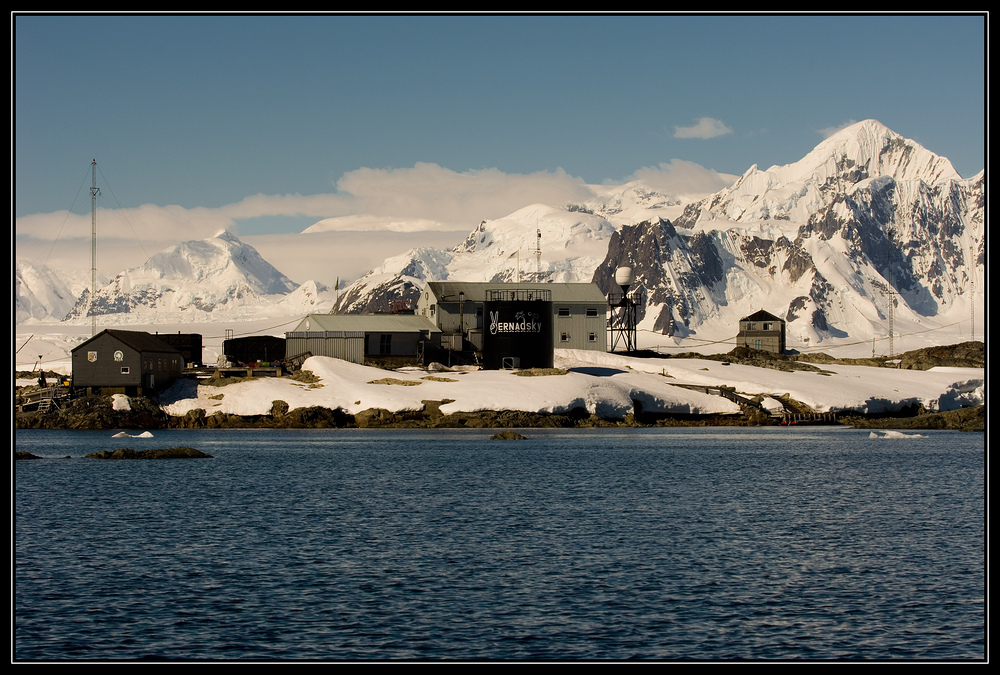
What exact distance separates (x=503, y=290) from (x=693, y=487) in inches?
3283

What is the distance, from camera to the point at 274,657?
24.2 metres

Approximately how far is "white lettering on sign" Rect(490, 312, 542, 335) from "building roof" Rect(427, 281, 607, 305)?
860 inches

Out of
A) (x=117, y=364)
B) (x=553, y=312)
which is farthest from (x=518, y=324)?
(x=117, y=364)

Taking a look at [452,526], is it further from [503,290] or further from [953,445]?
[503,290]

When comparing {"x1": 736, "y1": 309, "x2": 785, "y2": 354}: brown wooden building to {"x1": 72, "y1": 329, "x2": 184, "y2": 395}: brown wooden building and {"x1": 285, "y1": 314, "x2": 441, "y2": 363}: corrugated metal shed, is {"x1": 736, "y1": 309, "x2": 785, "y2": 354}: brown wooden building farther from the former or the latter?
{"x1": 72, "y1": 329, "x2": 184, "y2": 395}: brown wooden building

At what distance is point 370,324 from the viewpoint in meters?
128

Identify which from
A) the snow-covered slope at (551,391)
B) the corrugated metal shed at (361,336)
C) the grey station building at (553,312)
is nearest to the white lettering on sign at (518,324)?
the snow-covered slope at (551,391)

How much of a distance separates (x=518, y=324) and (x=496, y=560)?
77.7 metres

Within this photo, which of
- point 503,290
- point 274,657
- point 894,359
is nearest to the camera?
point 274,657

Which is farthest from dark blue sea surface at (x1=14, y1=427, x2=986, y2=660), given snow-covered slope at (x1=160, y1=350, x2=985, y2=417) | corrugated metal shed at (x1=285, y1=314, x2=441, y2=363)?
corrugated metal shed at (x1=285, y1=314, x2=441, y2=363)

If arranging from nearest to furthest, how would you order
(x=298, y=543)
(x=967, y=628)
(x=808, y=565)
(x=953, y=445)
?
(x=967, y=628), (x=808, y=565), (x=298, y=543), (x=953, y=445)

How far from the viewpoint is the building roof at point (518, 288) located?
5374 inches

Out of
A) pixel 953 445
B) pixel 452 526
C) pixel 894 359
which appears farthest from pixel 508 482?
pixel 894 359

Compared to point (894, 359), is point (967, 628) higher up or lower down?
lower down
